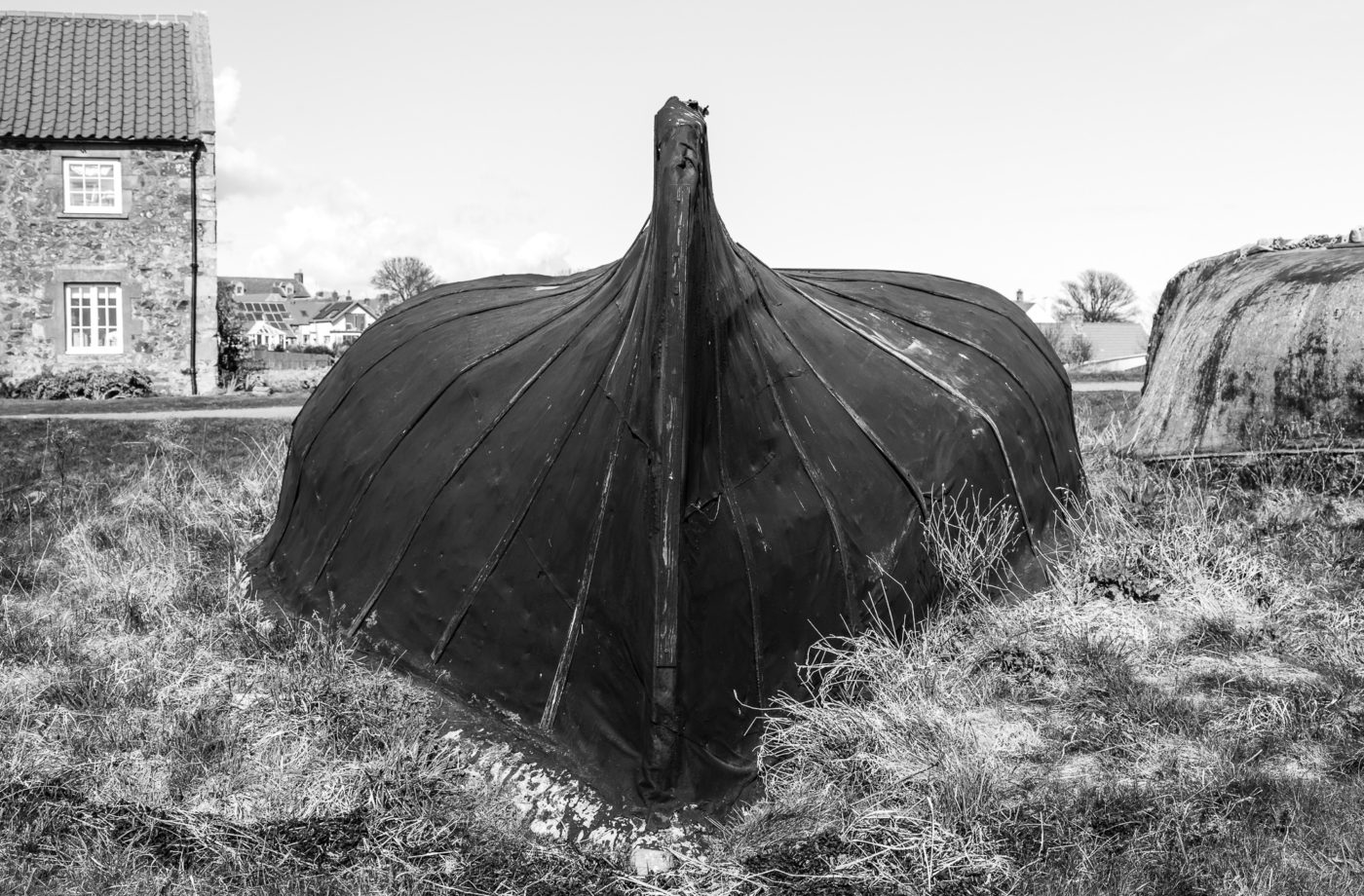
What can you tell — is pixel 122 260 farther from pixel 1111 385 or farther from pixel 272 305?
pixel 272 305

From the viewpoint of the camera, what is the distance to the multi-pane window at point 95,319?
920 inches

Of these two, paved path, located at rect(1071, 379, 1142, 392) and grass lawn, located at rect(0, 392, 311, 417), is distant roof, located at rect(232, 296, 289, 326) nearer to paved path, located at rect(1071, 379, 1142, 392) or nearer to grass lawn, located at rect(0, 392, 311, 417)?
grass lawn, located at rect(0, 392, 311, 417)

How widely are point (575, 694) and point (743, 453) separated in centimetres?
102

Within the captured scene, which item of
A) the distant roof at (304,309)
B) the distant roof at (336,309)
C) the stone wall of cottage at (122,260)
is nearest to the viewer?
the stone wall of cottage at (122,260)

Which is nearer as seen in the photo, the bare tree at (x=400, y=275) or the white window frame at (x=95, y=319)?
the white window frame at (x=95, y=319)

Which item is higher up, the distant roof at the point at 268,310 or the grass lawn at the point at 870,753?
the distant roof at the point at 268,310

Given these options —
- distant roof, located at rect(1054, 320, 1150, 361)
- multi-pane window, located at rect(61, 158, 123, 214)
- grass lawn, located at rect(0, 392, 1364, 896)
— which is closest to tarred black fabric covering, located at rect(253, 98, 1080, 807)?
grass lawn, located at rect(0, 392, 1364, 896)

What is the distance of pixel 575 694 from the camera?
4113 mm

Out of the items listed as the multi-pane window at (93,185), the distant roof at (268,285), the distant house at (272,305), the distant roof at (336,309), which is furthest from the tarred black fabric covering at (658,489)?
the distant roof at (268,285)

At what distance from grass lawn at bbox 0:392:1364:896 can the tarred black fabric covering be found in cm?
24

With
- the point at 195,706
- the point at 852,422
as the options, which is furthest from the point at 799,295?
the point at 195,706

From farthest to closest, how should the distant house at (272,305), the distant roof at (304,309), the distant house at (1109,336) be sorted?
the distant roof at (304,309), the distant house at (272,305), the distant house at (1109,336)

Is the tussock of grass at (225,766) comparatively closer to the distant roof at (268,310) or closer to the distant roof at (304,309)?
the distant roof at (268,310)

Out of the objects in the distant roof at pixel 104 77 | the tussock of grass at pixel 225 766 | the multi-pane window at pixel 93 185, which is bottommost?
the tussock of grass at pixel 225 766
